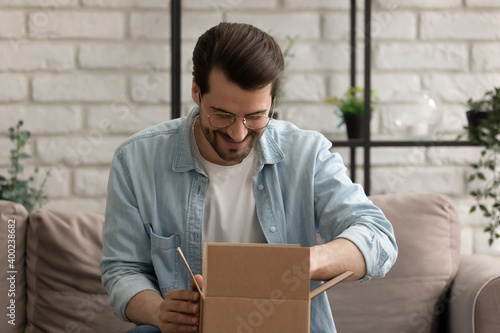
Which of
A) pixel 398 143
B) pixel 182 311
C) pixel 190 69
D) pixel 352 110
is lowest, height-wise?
pixel 182 311

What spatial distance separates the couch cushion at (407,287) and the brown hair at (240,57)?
709mm

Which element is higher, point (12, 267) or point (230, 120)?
point (230, 120)

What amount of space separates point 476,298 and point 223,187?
28.2 inches

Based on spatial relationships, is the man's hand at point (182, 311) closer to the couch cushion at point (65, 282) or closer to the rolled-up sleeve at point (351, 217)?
the rolled-up sleeve at point (351, 217)

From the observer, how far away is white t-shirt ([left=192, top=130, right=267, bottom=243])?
1526mm

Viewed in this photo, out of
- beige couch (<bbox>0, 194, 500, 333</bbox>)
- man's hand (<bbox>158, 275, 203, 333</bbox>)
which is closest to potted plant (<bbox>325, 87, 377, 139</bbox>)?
beige couch (<bbox>0, 194, 500, 333</bbox>)

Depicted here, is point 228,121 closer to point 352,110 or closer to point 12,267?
point 12,267

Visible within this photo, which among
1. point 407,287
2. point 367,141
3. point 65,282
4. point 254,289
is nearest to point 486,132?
point 367,141

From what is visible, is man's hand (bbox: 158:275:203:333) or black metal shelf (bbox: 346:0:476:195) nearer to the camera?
man's hand (bbox: 158:275:203:333)

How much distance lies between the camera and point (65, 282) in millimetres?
1881

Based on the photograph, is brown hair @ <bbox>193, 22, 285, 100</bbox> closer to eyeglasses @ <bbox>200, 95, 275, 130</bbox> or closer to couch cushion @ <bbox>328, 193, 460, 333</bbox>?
eyeglasses @ <bbox>200, 95, 275, 130</bbox>

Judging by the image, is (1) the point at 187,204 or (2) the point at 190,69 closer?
(1) the point at 187,204

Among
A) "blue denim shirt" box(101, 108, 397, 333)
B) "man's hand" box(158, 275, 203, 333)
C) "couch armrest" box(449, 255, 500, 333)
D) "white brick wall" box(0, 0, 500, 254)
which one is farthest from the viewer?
"white brick wall" box(0, 0, 500, 254)

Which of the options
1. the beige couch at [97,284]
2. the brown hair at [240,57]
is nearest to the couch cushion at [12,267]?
the beige couch at [97,284]
